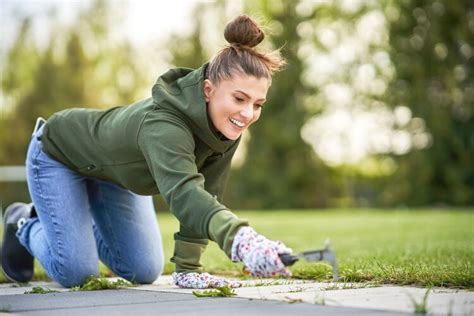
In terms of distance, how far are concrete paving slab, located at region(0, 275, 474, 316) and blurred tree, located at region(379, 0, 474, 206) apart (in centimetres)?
2188

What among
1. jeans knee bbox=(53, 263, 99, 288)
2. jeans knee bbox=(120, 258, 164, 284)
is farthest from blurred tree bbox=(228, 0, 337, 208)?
jeans knee bbox=(53, 263, 99, 288)

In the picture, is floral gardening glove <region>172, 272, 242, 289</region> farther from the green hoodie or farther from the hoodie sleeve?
the hoodie sleeve

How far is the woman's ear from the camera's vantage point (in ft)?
11.2

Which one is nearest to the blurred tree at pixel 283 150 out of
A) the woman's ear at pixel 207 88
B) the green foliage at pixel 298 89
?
the green foliage at pixel 298 89

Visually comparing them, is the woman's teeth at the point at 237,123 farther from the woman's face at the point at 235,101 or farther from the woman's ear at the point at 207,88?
the woman's ear at the point at 207,88

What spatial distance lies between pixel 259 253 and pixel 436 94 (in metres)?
24.0

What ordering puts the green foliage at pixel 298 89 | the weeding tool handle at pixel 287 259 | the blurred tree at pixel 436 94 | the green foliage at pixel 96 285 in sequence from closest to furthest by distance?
the weeding tool handle at pixel 287 259 → the green foliage at pixel 96 285 → the blurred tree at pixel 436 94 → the green foliage at pixel 298 89

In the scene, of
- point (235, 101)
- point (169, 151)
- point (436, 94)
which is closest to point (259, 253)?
point (169, 151)

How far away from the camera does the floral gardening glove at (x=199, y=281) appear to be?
371cm

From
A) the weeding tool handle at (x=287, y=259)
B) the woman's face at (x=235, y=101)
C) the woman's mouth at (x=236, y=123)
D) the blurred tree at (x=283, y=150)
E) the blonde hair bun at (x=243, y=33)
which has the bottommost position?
the blurred tree at (x=283, y=150)

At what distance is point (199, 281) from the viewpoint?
3.76 meters

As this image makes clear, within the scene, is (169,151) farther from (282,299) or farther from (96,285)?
(96,285)

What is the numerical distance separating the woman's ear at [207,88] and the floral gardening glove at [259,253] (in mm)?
966

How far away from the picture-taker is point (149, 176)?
374cm
